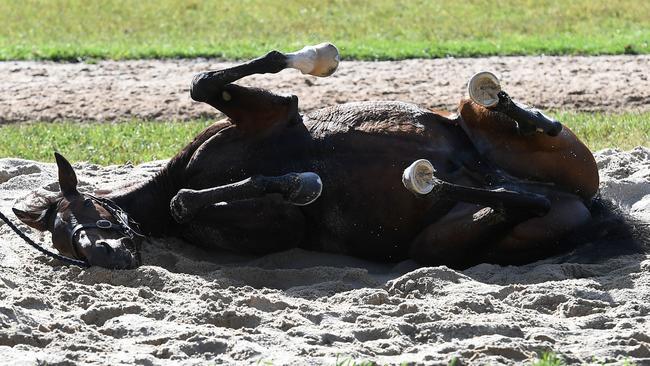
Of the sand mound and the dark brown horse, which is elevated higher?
the dark brown horse

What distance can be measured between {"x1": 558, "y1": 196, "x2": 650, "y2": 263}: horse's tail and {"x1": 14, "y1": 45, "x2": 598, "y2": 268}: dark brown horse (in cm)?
6

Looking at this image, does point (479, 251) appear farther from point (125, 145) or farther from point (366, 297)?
point (125, 145)

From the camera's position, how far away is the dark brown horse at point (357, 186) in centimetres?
525

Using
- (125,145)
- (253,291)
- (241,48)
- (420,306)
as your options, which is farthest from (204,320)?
(241,48)

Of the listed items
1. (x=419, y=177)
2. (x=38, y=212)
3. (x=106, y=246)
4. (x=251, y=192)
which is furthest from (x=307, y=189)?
(x=38, y=212)

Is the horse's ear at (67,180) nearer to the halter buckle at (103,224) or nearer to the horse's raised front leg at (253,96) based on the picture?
the halter buckle at (103,224)

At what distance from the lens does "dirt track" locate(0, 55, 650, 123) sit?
10.6m

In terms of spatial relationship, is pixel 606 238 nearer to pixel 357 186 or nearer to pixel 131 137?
pixel 357 186

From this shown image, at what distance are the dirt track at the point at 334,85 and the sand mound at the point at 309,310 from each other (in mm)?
4953

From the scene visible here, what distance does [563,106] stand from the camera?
10.5 meters

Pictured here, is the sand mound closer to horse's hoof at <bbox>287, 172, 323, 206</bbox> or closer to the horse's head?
the horse's head

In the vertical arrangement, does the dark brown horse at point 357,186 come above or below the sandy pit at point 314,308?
above

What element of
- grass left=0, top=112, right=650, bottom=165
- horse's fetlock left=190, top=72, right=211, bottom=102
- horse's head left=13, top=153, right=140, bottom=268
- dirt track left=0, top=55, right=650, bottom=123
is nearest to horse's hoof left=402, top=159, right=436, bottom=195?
horse's fetlock left=190, top=72, right=211, bottom=102

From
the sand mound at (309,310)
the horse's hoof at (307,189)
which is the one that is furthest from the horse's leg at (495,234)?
the horse's hoof at (307,189)
